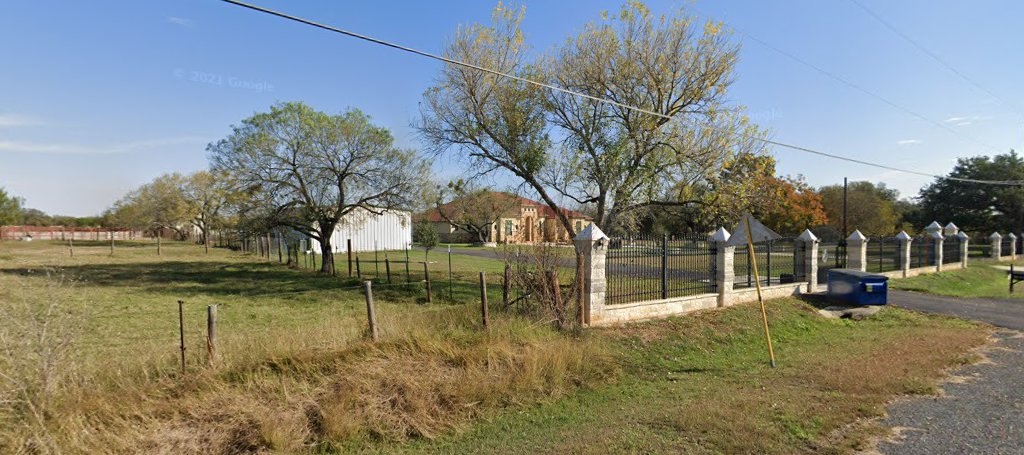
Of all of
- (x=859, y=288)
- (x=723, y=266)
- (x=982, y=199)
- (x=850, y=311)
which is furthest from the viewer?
(x=982, y=199)

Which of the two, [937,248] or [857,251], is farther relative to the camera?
[937,248]

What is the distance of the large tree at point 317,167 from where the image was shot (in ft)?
68.5

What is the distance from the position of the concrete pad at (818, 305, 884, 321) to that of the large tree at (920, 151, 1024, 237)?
41.9 meters

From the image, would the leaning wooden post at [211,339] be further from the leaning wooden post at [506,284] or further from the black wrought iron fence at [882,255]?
the black wrought iron fence at [882,255]

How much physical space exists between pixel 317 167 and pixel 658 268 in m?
16.2

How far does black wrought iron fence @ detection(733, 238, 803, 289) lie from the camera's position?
14.6 m

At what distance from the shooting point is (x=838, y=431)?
5059 millimetres

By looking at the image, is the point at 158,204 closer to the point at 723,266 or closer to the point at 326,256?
the point at 326,256

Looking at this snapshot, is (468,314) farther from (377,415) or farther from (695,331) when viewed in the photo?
(695,331)

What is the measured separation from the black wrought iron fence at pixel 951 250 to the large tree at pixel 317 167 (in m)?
25.8

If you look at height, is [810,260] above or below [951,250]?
above

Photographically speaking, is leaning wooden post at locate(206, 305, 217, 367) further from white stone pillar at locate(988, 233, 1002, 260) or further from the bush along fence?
white stone pillar at locate(988, 233, 1002, 260)

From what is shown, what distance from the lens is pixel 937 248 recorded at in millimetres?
23078

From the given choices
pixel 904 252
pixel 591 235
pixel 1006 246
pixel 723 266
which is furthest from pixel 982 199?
pixel 591 235
